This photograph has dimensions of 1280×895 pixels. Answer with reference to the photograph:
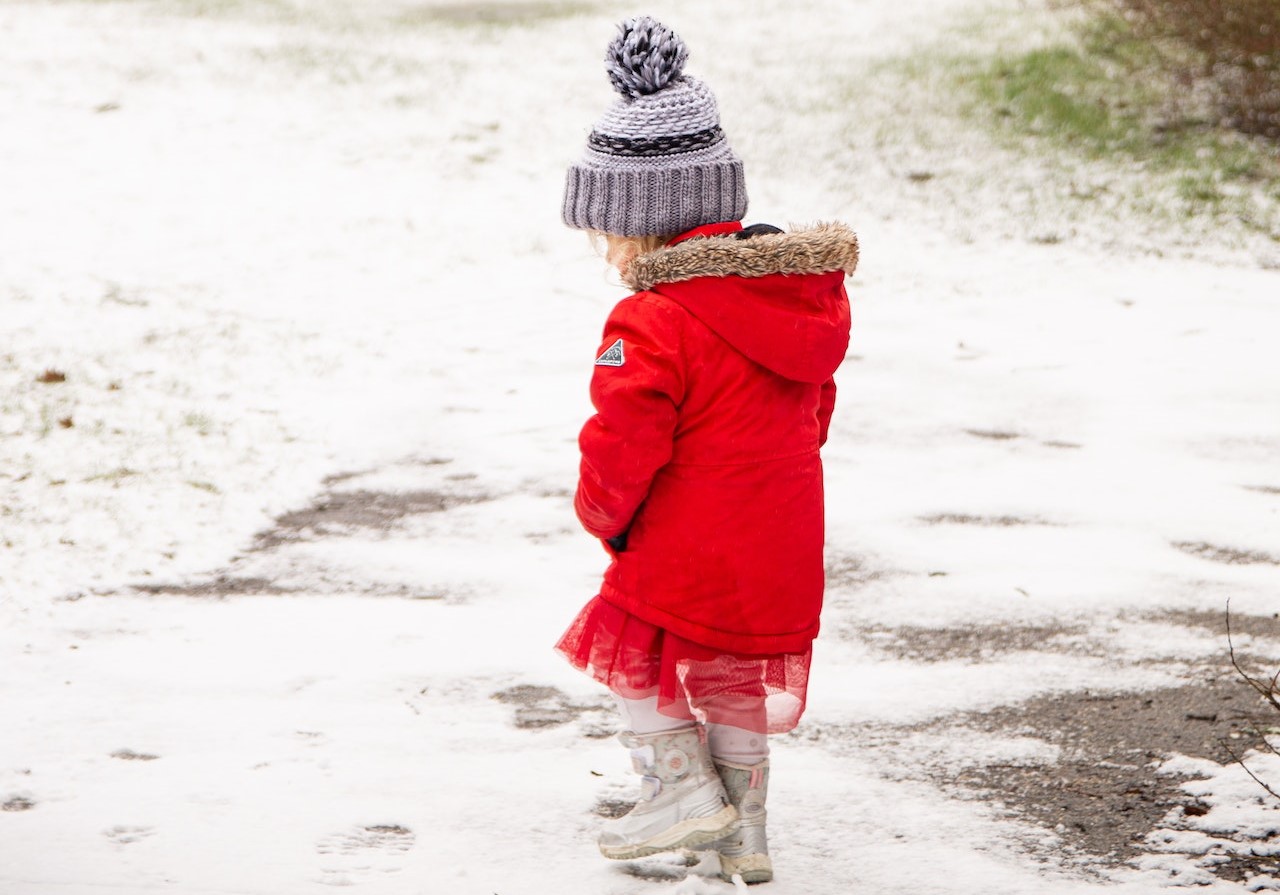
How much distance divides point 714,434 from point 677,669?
16.7 inches

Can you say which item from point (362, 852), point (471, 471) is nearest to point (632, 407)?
point (362, 852)

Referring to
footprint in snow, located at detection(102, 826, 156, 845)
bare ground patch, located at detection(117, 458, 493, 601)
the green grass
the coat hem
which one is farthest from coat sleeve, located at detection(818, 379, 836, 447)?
the green grass

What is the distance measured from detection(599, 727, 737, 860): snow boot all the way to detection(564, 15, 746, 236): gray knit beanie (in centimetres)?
93

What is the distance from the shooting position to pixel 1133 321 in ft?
21.9

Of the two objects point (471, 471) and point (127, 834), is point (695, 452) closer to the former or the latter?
point (127, 834)

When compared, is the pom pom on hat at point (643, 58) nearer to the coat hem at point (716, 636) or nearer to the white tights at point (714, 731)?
the coat hem at point (716, 636)

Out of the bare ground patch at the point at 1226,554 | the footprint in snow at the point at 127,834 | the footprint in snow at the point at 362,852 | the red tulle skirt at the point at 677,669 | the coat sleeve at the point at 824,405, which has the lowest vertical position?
the bare ground patch at the point at 1226,554

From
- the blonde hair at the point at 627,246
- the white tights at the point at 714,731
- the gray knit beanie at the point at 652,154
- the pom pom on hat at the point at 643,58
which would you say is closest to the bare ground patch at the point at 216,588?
the white tights at the point at 714,731

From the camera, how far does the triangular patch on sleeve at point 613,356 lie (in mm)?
2426

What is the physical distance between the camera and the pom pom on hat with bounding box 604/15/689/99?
2520 millimetres

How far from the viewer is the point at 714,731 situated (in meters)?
2.64

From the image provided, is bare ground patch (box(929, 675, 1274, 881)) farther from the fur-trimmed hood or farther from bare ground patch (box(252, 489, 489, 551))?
bare ground patch (box(252, 489, 489, 551))

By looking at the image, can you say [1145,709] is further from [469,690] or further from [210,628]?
[210,628]

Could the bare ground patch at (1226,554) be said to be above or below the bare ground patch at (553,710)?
above
